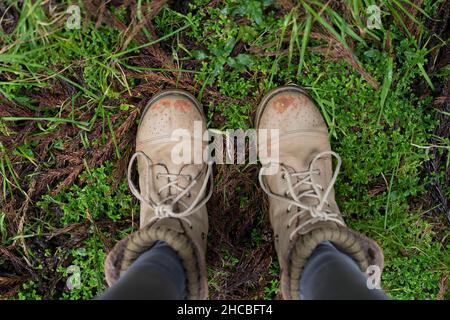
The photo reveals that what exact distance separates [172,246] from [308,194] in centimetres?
75

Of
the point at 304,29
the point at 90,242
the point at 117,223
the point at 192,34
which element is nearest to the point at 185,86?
the point at 192,34

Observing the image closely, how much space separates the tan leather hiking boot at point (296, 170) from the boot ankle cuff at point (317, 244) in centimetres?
8

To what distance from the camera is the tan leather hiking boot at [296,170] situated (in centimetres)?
209

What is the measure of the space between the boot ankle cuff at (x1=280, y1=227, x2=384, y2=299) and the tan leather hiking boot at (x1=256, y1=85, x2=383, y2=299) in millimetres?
81

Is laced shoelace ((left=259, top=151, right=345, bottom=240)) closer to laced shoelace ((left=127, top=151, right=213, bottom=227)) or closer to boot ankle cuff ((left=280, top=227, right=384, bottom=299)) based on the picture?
boot ankle cuff ((left=280, top=227, right=384, bottom=299))

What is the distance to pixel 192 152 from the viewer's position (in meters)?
2.35

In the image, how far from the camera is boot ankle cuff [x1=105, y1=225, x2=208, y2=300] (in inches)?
74.5

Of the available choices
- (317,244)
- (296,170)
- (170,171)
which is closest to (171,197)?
(170,171)

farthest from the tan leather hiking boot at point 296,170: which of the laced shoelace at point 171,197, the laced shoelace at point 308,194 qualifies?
the laced shoelace at point 171,197

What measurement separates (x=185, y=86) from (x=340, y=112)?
84cm

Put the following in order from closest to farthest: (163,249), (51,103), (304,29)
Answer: (163,249), (304,29), (51,103)

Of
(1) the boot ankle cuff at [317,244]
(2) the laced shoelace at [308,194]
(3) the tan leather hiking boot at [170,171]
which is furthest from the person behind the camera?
(3) the tan leather hiking boot at [170,171]

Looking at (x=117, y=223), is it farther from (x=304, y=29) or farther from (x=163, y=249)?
(x=304, y=29)

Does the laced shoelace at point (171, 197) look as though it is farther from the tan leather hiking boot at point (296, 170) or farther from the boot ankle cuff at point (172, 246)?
the tan leather hiking boot at point (296, 170)
